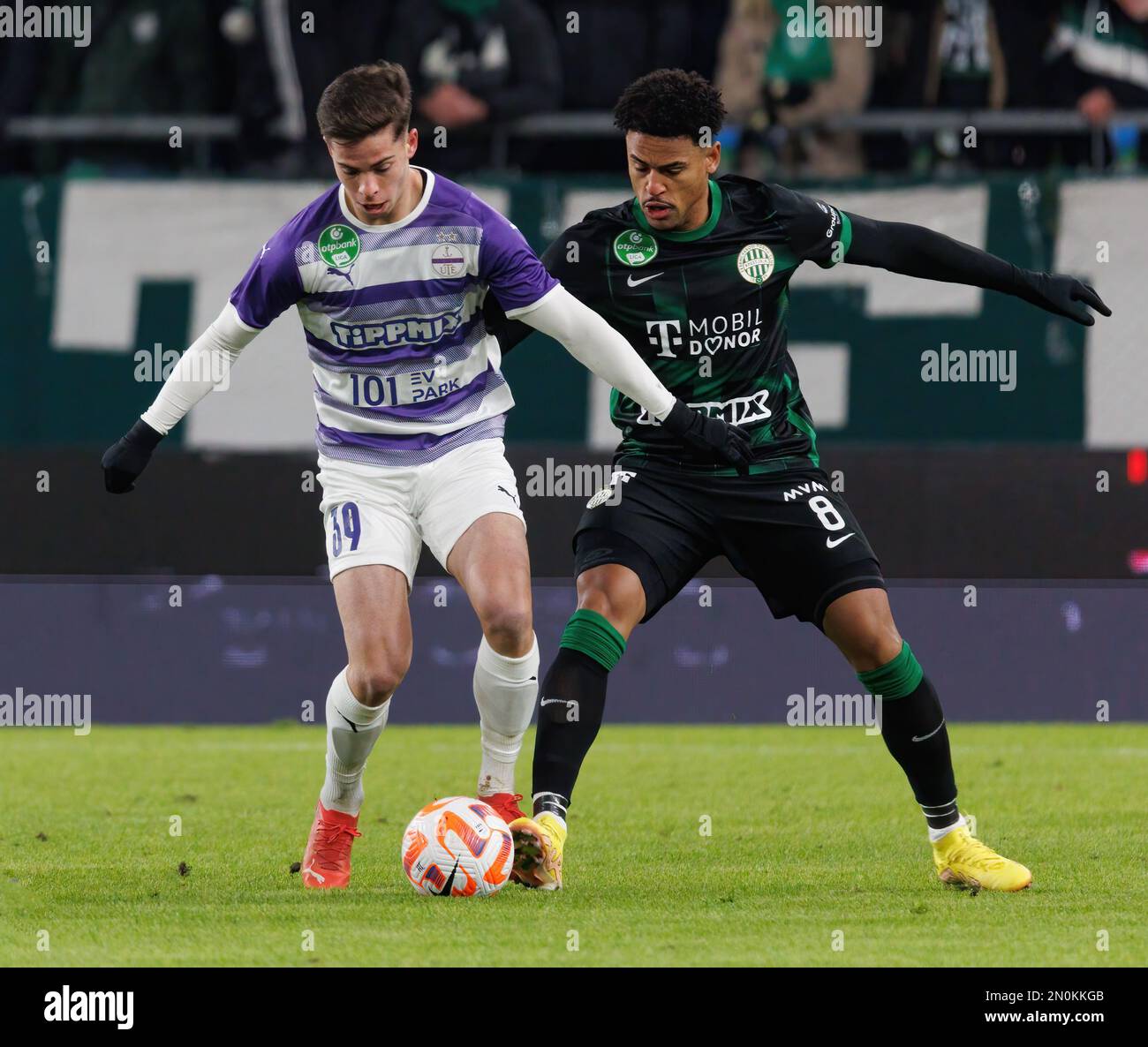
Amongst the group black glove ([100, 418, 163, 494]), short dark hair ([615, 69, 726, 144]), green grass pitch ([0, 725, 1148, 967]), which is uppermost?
short dark hair ([615, 69, 726, 144])

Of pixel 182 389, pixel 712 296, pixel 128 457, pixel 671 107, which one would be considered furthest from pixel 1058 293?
pixel 128 457

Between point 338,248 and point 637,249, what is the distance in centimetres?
90

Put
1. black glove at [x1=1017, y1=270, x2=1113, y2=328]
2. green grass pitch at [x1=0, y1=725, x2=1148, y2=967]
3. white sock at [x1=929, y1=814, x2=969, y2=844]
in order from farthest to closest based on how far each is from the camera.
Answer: black glove at [x1=1017, y1=270, x2=1113, y2=328] → white sock at [x1=929, y1=814, x2=969, y2=844] → green grass pitch at [x1=0, y1=725, x2=1148, y2=967]

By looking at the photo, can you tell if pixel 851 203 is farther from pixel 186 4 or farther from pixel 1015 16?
pixel 186 4

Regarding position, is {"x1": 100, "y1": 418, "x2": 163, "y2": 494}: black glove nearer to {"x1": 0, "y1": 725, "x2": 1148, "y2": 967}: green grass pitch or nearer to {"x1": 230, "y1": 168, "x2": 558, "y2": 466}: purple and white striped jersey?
{"x1": 230, "y1": 168, "x2": 558, "y2": 466}: purple and white striped jersey

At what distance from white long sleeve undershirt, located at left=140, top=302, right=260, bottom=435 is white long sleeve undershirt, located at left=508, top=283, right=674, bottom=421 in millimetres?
787

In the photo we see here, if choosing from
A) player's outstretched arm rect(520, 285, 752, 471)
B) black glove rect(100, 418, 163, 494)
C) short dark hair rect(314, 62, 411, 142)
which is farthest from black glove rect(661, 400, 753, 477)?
black glove rect(100, 418, 163, 494)

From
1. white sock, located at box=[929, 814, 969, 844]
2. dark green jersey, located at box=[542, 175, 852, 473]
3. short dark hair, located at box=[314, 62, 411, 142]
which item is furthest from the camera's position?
dark green jersey, located at box=[542, 175, 852, 473]

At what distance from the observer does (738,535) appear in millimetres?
5883

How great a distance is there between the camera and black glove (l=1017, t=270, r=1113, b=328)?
20.0ft

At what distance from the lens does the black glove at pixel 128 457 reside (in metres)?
5.71

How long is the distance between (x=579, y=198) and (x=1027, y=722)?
356 cm

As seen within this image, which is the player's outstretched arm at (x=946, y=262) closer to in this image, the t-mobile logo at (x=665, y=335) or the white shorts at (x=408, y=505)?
the t-mobile logo at (x=665, y=335)

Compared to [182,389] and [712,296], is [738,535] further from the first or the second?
[182,389]
